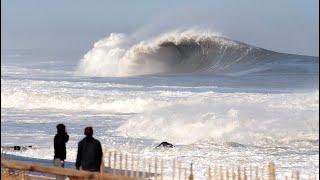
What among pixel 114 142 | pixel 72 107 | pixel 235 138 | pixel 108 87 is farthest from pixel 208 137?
pixel 108 87

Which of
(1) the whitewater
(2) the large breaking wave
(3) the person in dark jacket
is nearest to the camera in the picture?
(3) the person in dark jacket

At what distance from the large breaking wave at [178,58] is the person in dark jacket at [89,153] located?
1862 inches

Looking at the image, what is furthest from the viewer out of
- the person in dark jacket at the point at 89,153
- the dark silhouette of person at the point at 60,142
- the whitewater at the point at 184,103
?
the whitewater at the point at 184,103

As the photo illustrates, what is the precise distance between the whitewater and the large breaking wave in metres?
0.08

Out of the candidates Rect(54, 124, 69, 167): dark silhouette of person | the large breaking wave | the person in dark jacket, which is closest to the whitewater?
the large breaking wave

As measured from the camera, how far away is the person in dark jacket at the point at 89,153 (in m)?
10.0

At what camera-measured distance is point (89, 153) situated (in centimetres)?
1004

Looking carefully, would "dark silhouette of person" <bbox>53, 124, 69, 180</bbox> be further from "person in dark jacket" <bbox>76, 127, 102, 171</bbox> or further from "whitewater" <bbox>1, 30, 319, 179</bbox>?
"whitewater" <bbox>1, 30, 319, 179</bbox>

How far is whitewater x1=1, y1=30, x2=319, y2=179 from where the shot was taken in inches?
725

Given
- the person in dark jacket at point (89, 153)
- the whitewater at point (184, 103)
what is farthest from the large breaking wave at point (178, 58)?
the person in dark jacket at point (89, 153)

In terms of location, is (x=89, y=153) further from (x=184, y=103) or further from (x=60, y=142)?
(x=184, y=103)

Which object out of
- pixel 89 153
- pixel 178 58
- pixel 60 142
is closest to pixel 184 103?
pixel 60 142

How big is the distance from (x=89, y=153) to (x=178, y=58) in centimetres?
5149

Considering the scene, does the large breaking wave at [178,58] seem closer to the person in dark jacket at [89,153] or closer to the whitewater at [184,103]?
the whitewater at [184,103]
